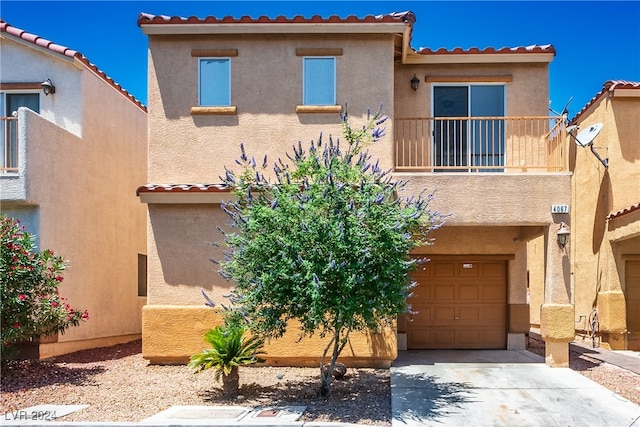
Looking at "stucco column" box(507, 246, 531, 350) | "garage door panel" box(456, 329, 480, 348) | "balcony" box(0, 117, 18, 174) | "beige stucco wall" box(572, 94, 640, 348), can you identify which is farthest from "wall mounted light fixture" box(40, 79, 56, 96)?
"beige stucco wall" box(572, 94, 640, 348)

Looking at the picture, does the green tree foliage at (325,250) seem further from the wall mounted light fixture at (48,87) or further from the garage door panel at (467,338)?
the wall mounted light fixture at (48,87)

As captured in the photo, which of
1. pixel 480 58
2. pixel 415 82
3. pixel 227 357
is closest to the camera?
pixel 227 357

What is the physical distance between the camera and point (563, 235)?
37.0 ft

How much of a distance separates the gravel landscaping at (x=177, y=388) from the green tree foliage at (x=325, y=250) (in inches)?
45.8

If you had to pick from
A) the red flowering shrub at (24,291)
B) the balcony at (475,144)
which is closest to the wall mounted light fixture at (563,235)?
the balcony at (475,144)

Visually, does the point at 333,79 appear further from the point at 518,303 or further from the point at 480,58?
the point at 518,303

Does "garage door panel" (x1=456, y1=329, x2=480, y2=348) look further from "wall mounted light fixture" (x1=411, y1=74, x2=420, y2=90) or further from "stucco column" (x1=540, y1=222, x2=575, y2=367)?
"wall mounted light fixture" (x1=411, y1=74, x2=420, y2=90)

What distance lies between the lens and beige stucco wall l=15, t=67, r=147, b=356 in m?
12.5

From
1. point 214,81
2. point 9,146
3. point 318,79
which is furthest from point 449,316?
point 9,146

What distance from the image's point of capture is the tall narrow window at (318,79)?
12141 mm

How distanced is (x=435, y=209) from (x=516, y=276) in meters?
3.96

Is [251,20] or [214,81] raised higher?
[251,20]

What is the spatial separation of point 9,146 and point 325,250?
309 inches

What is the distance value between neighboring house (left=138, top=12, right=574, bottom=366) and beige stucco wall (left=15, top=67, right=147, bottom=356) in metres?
2.33
